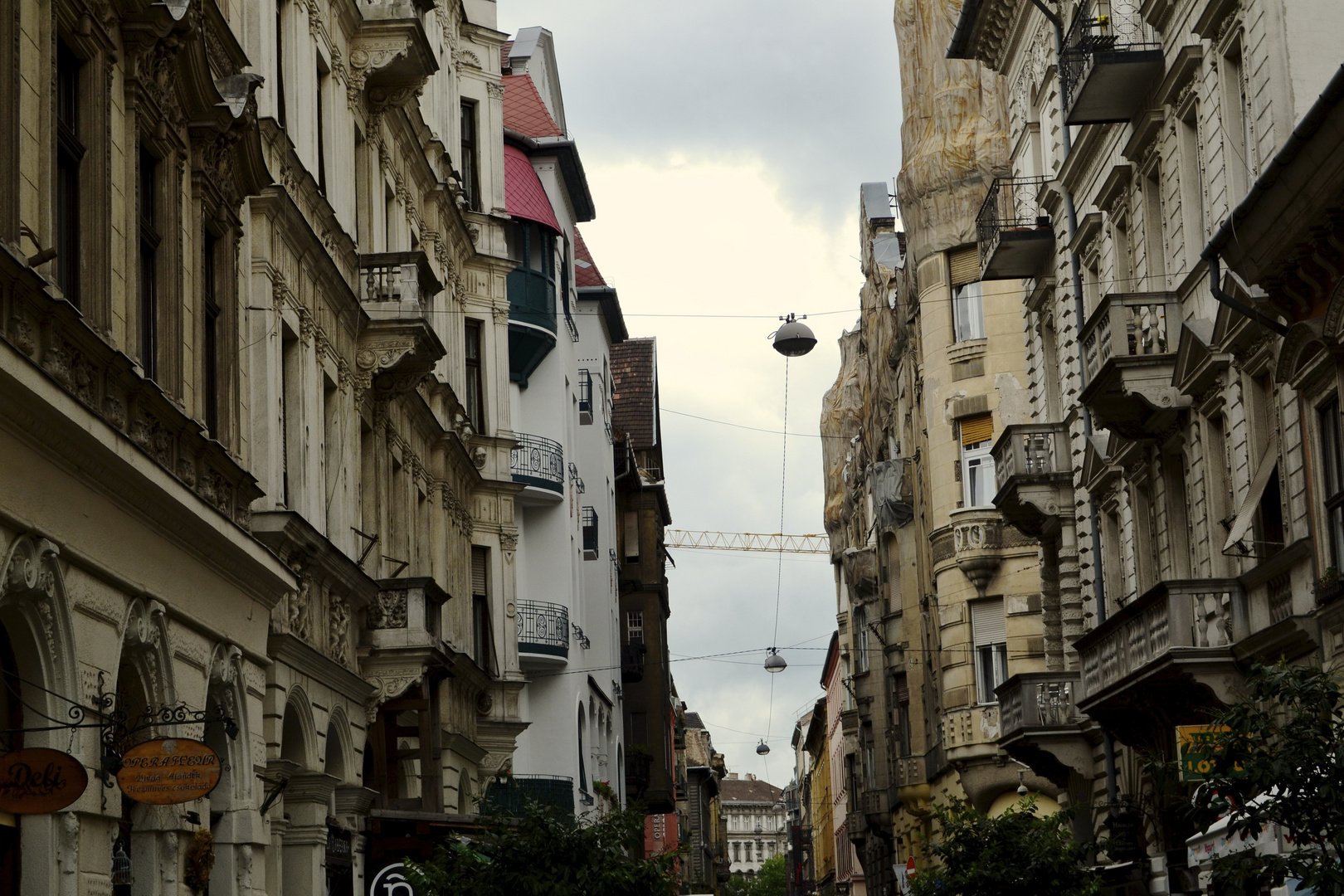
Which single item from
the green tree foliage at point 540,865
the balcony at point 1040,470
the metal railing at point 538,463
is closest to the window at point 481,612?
the metal railing at point 538,463

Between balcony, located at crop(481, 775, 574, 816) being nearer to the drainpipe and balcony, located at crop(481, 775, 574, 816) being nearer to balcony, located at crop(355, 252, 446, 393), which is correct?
balcony, located at crop(355, 252, 446, 393)

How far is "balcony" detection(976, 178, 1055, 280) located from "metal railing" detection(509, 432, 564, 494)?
1152 cm

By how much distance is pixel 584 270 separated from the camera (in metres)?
53.4

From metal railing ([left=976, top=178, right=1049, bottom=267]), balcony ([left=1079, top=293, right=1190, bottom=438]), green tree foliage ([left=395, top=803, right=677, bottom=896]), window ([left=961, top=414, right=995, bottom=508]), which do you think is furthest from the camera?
window ([left=961, top=414, right=995, bottom=508])

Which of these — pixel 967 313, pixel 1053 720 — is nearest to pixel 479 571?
pixel 1053 720

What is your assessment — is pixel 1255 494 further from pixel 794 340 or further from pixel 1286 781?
pixel 794 340

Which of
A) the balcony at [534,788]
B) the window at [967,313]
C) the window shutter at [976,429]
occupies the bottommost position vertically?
the balcony at [534,788]

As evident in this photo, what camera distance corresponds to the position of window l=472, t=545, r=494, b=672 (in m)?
33.9

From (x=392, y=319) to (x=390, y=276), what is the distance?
67 cm

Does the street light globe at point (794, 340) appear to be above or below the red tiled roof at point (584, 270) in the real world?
below

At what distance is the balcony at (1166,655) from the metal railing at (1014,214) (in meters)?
8.96

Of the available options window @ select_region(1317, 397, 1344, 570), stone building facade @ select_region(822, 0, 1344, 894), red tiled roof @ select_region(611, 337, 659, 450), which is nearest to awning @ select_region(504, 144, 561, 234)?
stone building facade @ select_region(822, 0, 1344, 894)

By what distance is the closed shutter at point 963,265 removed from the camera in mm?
43719

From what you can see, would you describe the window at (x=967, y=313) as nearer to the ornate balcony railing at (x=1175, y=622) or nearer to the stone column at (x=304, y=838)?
the ornate balcony railing at (x=1175, y=622)
